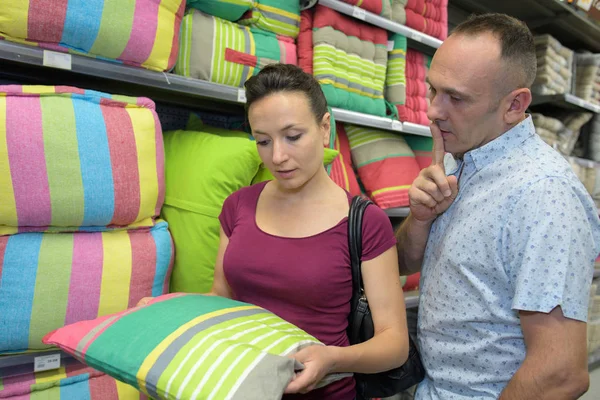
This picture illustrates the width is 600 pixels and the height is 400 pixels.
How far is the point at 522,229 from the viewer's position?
0.88 m

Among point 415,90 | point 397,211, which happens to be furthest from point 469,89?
point 415,90

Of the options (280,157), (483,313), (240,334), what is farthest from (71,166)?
(483,313)

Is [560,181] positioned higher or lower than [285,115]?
lower

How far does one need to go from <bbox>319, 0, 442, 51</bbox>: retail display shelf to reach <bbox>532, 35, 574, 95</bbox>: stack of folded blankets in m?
1.20

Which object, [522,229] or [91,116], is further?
[91,116]

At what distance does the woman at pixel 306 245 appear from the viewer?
109cm

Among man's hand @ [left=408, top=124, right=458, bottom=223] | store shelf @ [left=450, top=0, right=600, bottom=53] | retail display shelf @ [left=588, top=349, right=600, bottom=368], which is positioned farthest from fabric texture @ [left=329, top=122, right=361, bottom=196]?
retail display shelf @ [left=588, top=349, right=600, bottom=368]

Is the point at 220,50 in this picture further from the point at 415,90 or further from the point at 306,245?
→ the point at 415,90

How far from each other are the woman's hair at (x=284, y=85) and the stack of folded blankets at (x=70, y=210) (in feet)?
1.47

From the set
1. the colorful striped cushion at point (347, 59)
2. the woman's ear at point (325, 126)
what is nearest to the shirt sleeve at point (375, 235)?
the woman's ear at point (325, 126)

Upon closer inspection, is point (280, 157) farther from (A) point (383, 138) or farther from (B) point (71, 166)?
(A) point (383, 138)

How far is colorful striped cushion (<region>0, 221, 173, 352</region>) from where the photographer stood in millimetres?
1225

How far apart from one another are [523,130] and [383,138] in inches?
55.0

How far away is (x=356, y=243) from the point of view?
1099 mm
